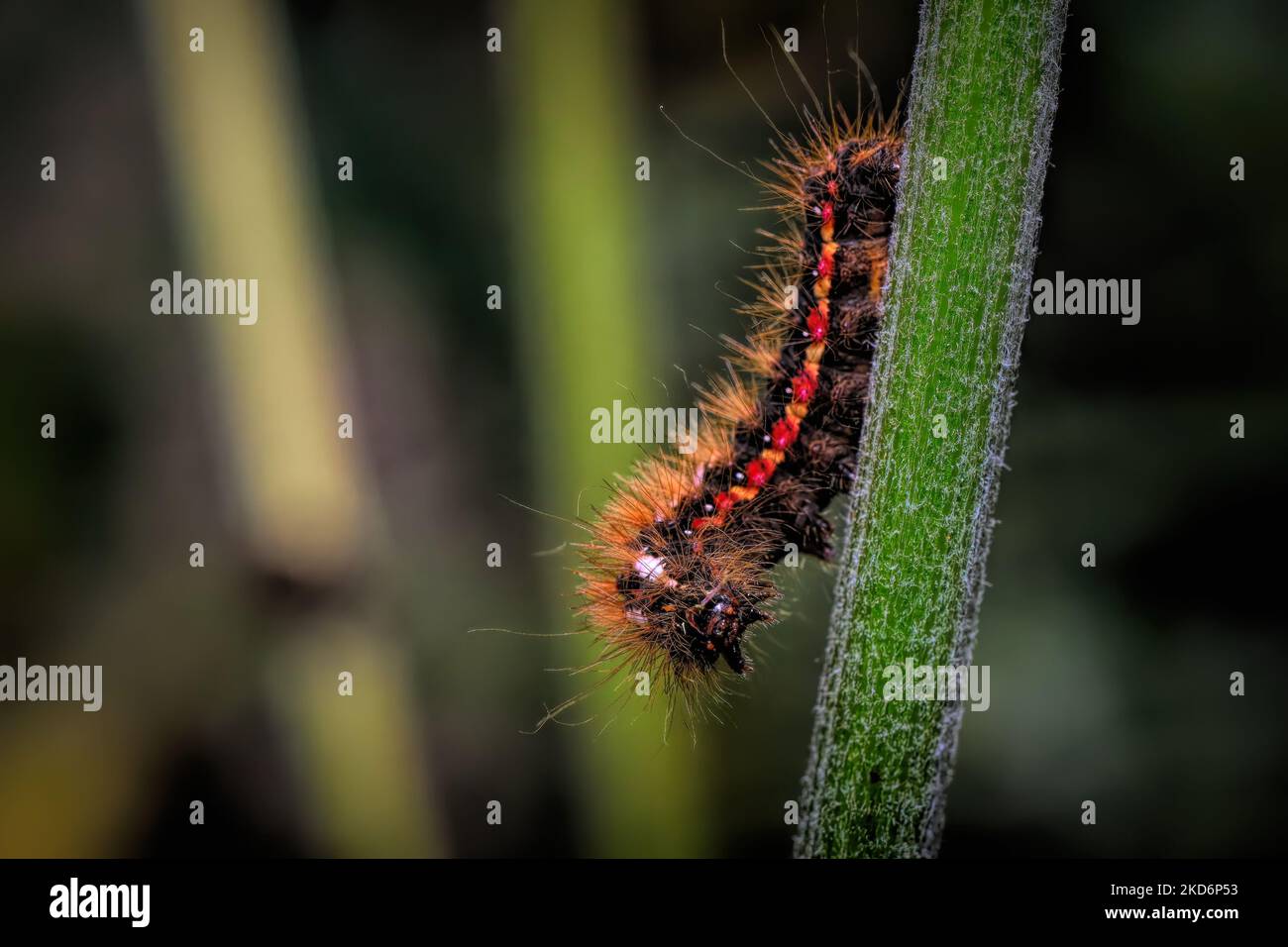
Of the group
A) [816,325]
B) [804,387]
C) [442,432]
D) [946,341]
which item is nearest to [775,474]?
[804,387]

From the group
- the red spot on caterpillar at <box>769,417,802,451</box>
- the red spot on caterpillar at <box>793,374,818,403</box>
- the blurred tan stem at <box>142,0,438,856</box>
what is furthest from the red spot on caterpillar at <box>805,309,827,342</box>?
the blurred tan stem at <box>142,0,438,856</box>

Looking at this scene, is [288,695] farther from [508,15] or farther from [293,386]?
[508,15]

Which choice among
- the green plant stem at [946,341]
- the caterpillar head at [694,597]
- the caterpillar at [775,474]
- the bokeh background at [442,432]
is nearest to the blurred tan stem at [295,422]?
the bokeh background at [442,432]

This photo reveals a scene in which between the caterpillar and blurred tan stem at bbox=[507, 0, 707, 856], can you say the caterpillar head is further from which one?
blurred tan stem at bbox=[507, 0, 707, 856]

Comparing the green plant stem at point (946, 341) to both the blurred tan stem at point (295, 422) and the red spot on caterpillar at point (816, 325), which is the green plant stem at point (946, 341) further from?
the blurred tan stem at point (295, 422)

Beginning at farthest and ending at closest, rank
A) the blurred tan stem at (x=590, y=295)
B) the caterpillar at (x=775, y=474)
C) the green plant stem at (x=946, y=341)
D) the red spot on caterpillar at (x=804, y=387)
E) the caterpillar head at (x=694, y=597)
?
the blurred tan stem at (x=590, y=295), the red spot on caterpillar at (x=804, y=387), the caterpillar at (x=775, y=474), the caterpillar head at (x=694, y=597), the green plant stem at (x=946, y=341)

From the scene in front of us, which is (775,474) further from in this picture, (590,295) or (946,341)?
(946,341)
